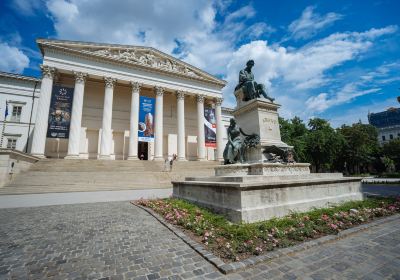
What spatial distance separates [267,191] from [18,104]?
126ft

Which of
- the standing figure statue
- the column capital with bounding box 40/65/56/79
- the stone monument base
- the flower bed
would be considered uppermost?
the column capital with bounding box 40/65/56/79

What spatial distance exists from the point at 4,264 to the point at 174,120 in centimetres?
3407

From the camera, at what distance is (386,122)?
3551 inches

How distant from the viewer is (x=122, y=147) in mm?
32625

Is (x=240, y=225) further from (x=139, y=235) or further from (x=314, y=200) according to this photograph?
(x=314, y=200)

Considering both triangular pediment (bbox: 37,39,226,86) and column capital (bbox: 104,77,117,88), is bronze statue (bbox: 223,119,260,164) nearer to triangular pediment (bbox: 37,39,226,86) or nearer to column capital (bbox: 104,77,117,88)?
column capital (bbox: 104,77,117,88)

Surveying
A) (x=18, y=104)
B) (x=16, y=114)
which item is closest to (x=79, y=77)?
(x=18, y=104)

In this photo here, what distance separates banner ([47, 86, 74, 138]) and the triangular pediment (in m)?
6.34

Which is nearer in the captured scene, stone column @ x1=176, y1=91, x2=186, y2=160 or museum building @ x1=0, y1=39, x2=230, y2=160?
museum building @ x1=0, y1=39, x2=230, y2=160

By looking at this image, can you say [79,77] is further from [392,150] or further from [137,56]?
[392,150]

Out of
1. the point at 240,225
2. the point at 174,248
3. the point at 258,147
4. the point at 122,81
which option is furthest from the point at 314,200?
the point at 122,81

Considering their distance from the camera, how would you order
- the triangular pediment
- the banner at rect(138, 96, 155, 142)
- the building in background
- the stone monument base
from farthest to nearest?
the building in background < the banner at rect(138, 96, 155, 142) < the triangular pediment < the stone monument base

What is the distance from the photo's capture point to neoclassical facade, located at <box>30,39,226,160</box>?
2536cm

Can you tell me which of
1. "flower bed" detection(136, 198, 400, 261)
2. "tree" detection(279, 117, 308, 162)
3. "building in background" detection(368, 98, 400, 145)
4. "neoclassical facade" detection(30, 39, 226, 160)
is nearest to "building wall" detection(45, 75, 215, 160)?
"neoclassical facade" detection(30, 39, 226, 160)
